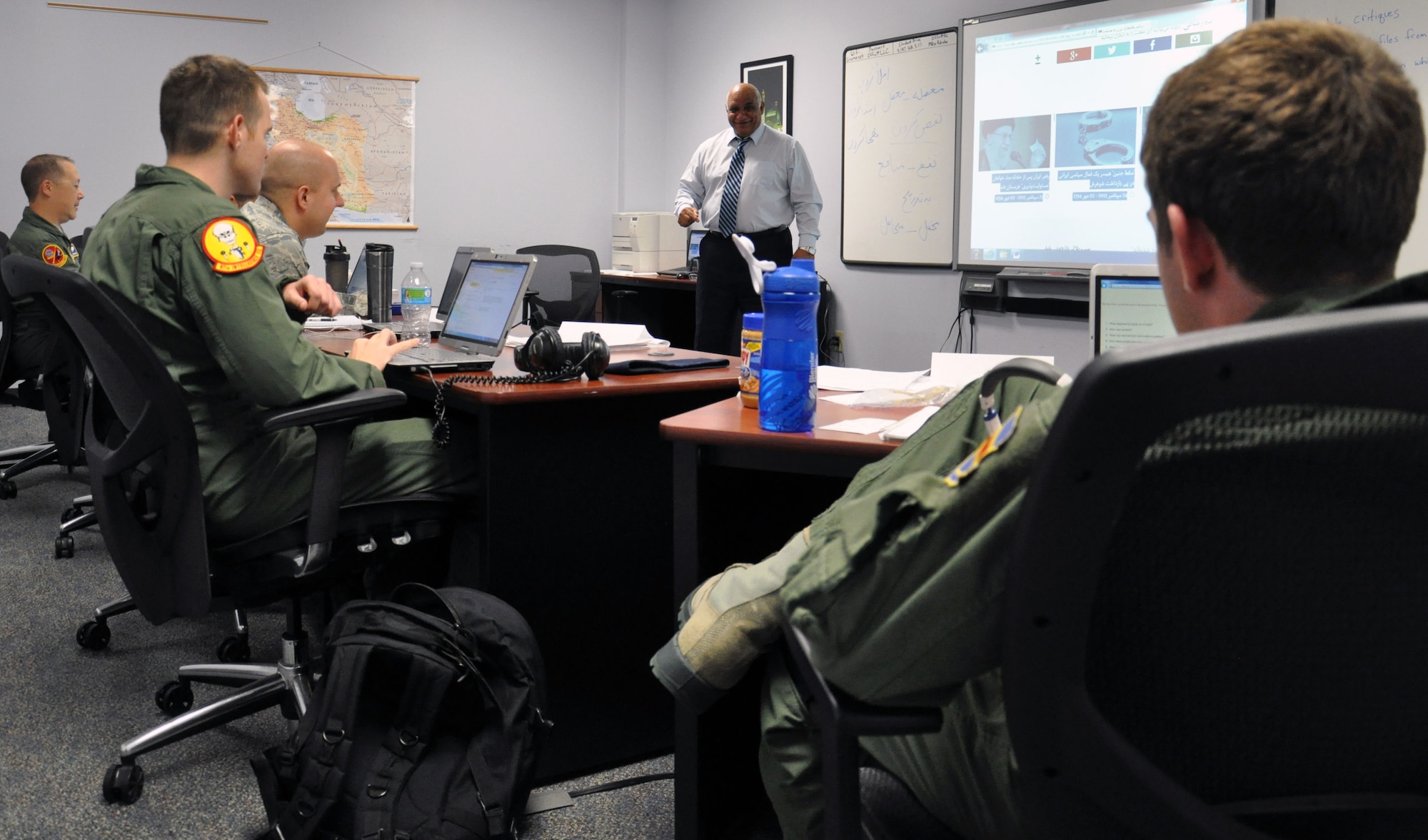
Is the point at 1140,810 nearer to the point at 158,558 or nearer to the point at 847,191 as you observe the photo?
the point at 158,558

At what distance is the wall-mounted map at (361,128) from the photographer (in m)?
5.78

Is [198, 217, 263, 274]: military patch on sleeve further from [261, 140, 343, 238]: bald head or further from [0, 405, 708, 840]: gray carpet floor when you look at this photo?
[261, 140, 343, 238]: bald head

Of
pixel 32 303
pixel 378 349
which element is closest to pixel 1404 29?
pixel 378 349

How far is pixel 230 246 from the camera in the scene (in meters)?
1.74

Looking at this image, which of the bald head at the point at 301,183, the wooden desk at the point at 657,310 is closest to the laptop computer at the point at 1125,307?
the bald head at the point at 301,183

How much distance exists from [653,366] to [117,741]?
1260mm

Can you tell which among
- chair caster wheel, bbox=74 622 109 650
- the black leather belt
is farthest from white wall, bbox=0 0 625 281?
chair caster wheel, bbox=74 622 109 650

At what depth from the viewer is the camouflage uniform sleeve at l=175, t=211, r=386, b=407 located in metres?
1.71

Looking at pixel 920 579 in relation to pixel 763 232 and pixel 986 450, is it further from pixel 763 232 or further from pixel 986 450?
pixel 763 232

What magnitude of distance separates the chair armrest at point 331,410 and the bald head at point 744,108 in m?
3.42

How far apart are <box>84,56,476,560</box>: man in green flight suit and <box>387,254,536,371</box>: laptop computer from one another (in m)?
0.21

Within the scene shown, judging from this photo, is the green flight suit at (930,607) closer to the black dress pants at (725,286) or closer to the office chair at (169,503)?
the office chair at (169,503)

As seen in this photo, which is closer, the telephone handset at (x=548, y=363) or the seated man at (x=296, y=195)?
the telephone handset at (x=548, y=363)

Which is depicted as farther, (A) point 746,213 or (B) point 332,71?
(B) point 332,71
